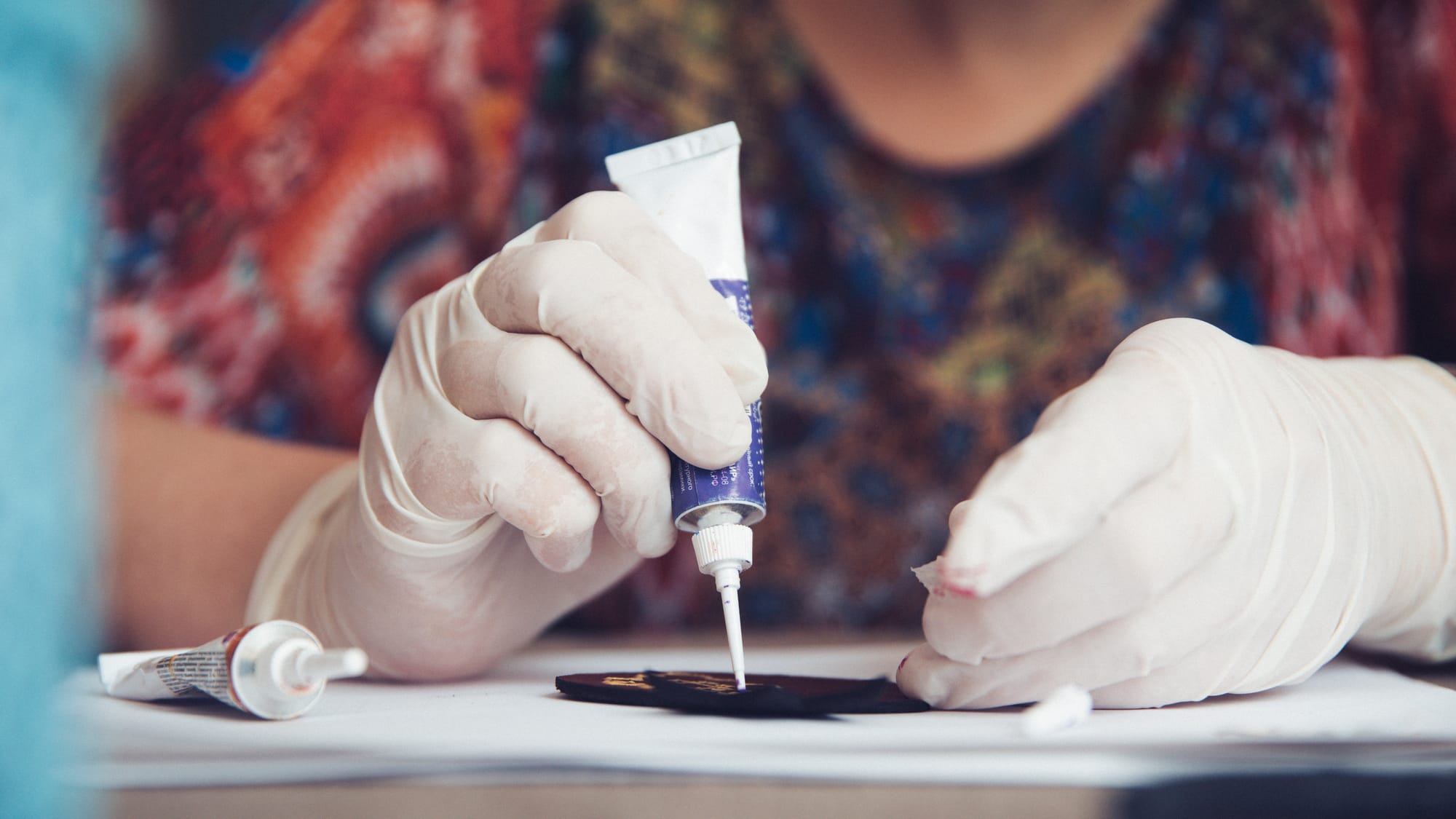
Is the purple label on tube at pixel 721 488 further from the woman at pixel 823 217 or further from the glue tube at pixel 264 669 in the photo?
the woman at pixel 823 217

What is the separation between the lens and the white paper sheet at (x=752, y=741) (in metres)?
0.37

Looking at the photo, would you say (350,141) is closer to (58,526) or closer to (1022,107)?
(1022,107)

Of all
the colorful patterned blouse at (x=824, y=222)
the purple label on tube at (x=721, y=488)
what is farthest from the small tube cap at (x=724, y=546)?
the colorful patterned blouse at (x=824, y=222)

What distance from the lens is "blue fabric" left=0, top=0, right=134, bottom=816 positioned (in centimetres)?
16

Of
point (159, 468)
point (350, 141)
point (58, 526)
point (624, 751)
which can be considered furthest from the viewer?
point (350, 141)

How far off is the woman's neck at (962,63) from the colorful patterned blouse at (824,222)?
22 mm

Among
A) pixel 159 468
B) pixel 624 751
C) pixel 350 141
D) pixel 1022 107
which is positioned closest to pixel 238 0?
pixel 350 141

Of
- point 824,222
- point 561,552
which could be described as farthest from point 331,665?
point 824,222

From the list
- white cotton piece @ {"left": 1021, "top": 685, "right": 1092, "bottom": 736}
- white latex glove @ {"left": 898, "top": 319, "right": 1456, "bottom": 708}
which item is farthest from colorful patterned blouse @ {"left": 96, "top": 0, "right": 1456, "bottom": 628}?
white cotton piece @ {"left": 1021, "top": 685, "right": 1092, "bottom": 736}

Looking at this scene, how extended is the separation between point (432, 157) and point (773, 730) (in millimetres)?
808

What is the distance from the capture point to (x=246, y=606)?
31.5 inches

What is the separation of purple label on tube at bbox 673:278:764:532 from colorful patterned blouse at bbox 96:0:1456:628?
44 cm

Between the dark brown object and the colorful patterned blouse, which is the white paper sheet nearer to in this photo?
the dark brown object

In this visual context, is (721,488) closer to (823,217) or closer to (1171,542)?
(1171,542)
